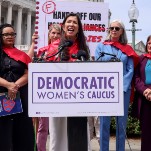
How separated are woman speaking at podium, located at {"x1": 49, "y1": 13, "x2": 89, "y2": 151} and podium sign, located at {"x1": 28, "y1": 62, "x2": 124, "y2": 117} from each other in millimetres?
366

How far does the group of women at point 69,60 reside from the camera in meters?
3.85

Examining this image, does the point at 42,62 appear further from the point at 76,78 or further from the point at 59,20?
the point at 59,20

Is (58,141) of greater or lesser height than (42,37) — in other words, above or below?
below

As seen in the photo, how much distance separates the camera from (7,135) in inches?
170

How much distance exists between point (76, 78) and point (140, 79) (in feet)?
6.70

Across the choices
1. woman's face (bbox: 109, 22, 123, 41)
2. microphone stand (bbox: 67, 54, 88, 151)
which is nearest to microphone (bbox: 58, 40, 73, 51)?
microphone stand (bbox: 67, 54, 88, 151)

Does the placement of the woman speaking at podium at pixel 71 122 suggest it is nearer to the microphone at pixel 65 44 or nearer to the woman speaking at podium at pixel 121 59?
the microphone at pixel 65 44

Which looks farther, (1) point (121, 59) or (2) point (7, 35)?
(1) point (121, 59)

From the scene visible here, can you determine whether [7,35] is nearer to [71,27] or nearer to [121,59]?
[71,27]

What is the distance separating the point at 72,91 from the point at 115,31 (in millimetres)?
2125

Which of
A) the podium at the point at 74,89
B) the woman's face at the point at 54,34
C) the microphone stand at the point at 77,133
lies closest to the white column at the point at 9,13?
the woman's face at the point at 54,34

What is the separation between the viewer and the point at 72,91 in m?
3.32

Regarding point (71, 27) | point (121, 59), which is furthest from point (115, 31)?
point (71, 27)

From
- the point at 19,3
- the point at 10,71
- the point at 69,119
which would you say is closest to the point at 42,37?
the point at 10,71
